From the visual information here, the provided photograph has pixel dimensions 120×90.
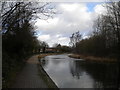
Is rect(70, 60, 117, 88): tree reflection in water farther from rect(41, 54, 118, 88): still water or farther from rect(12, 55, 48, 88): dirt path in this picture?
rect(12, 55, 48, 88): dirt path

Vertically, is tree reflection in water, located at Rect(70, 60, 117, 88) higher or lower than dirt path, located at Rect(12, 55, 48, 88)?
lower

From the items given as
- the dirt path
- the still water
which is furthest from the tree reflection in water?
the dirt path

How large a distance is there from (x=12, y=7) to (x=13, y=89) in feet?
14.8

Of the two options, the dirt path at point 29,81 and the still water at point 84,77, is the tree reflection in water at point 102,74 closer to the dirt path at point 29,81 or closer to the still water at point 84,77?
the still water at point 84,77

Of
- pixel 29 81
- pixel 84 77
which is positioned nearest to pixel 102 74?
pixel 84 77

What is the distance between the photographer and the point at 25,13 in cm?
897

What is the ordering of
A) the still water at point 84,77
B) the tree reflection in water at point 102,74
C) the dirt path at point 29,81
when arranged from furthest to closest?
the tree reflection in water at point 102,74 → the still water at point 84,77 → the dirt path at point 29,81

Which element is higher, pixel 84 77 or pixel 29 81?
pixel 29 81

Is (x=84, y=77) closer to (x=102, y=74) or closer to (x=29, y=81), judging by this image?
(x=102, y=74)

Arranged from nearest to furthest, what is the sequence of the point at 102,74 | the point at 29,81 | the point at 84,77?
the point at 29,81, the point at 84,77, the point at 102,74

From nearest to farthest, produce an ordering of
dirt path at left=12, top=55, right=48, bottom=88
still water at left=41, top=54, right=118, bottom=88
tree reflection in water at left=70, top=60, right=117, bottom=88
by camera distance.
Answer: dirt path at left=12, top=55, right=48, bottom=88
still water at left=41, top=54, right=118, bottom=88
tree reflection in water at left=70, top=60, right=117, bottom=88

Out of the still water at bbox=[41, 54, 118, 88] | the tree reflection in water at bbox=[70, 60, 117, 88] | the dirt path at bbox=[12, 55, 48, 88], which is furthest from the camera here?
the tree reflection in water at bbox=[70, 60, 117, 88]

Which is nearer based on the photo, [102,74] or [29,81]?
[29,81]

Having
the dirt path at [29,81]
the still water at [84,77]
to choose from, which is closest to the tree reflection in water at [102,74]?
the still water at [84,77]
